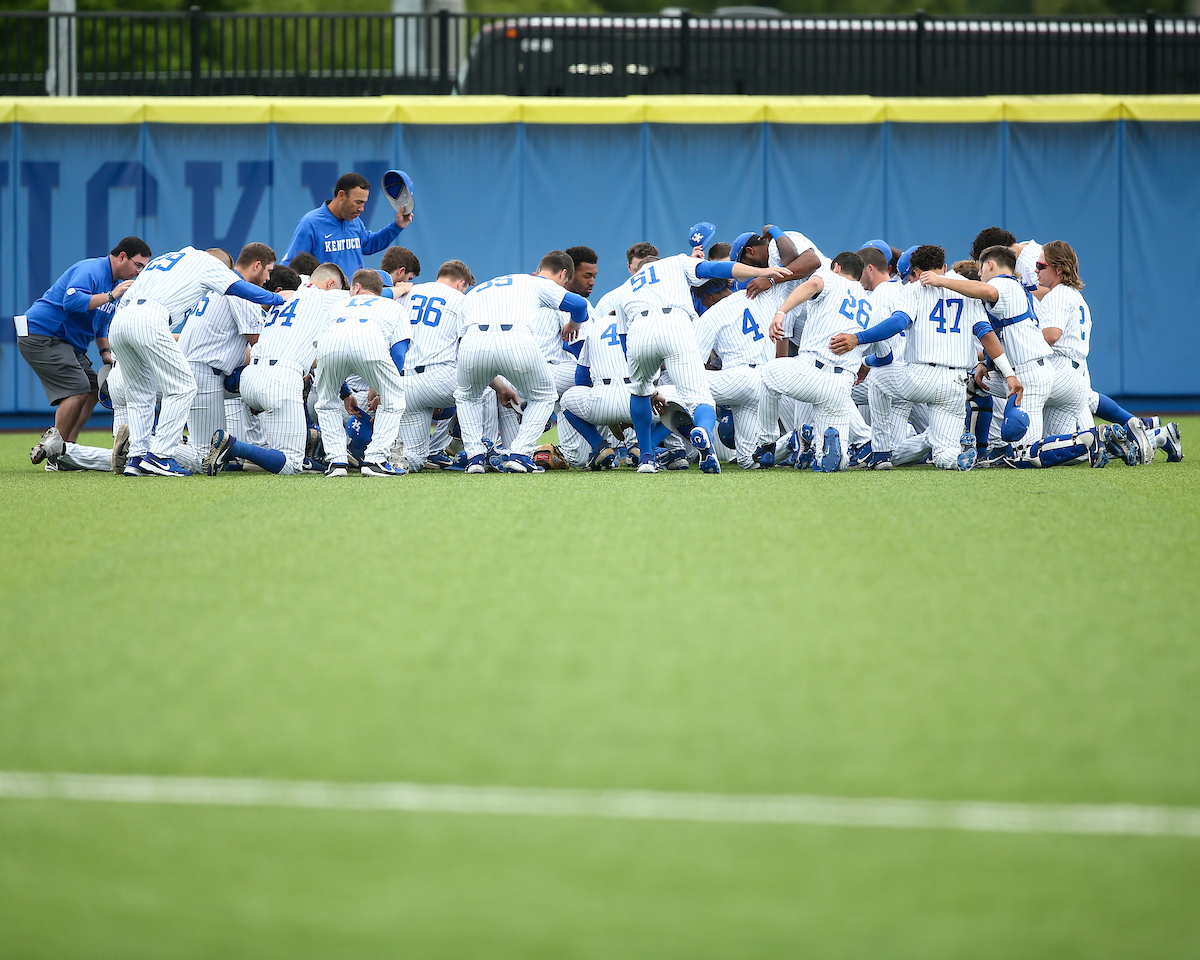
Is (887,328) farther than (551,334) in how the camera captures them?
No

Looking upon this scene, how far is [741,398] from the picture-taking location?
9945 millimetres

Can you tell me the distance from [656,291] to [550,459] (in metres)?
1.69

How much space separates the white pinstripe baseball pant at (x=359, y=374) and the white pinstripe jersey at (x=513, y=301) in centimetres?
69

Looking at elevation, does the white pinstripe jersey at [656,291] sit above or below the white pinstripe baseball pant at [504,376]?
above

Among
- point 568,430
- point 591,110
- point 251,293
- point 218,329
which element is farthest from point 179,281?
point 591,110

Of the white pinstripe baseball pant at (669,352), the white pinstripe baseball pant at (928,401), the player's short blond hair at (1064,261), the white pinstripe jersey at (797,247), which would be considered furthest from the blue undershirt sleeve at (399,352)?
the player's short blond hair at (1064,261)

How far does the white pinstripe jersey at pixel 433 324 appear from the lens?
31.8ft

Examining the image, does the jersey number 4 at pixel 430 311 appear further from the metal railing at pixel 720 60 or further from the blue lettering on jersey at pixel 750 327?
the metal railing at pixel 720 60

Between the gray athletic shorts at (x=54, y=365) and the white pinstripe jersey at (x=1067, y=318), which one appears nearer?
the white pinstripe jersey at (x=1067, y=318)

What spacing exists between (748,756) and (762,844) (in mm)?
454

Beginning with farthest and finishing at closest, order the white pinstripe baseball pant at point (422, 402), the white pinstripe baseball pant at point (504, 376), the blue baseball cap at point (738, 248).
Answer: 1. the blue baseball cap at point (738, 248)
2. the white pinstripe baseball pant at point (422, 402)
3. the white pinstripe baseball pant at point (504, 376)

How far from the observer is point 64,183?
1548 centimetres

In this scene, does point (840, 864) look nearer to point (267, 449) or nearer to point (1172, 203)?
point (267, 449)

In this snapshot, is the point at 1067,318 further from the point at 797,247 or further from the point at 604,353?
the point at 604,353
